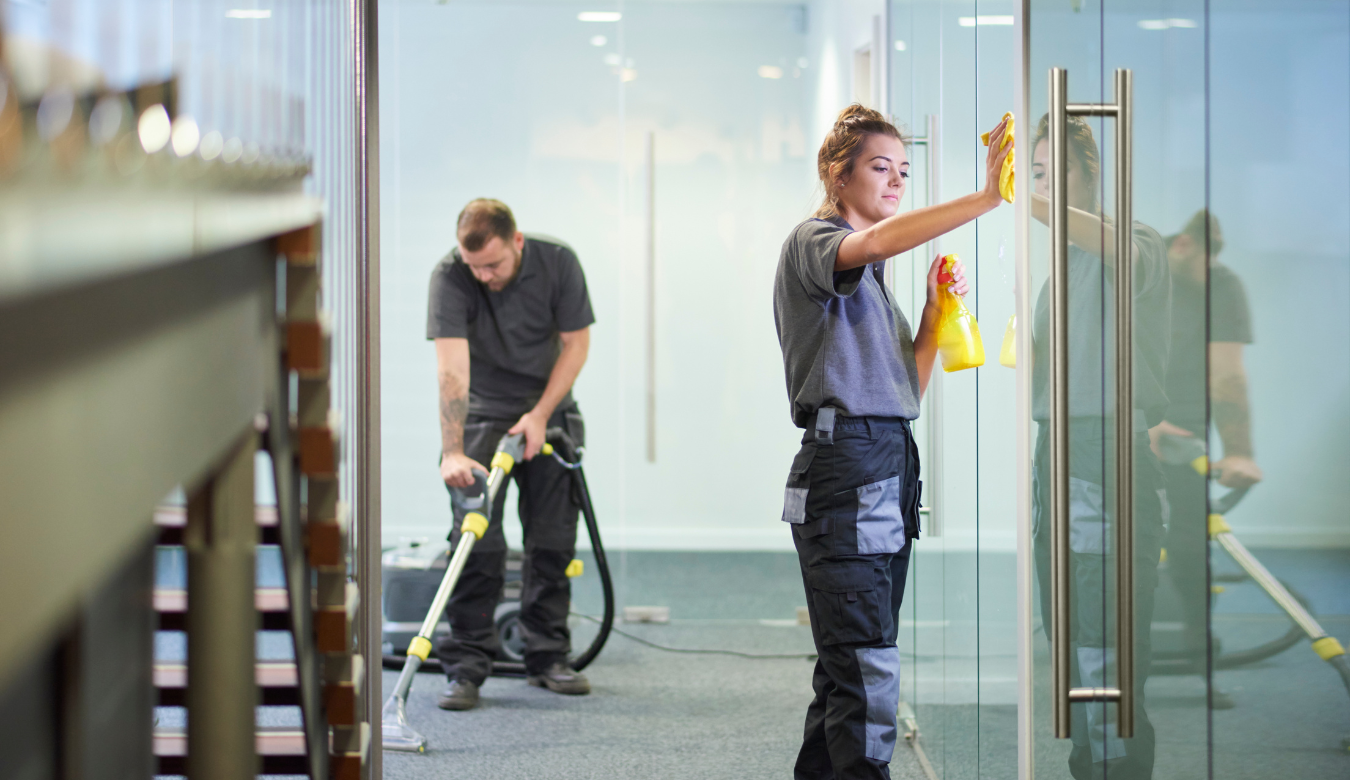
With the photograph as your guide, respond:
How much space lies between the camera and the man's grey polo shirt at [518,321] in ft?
9.77

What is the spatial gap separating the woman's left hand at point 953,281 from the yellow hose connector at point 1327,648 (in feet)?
3.09

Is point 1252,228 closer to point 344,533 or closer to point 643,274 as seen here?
point 344,533

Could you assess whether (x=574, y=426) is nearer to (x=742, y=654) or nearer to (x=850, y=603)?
(x=742, y=654)

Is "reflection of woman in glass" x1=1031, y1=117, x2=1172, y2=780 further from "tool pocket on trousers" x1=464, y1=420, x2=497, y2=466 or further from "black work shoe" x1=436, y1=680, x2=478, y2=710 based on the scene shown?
"tool pocket on trousers" x1=464, y1=420, x2=497, y2=466

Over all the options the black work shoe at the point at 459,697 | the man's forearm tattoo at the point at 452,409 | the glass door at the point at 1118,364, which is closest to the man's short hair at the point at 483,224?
the man's forearm tattoo at the point at 452,409

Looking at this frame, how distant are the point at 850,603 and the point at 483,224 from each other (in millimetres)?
1602

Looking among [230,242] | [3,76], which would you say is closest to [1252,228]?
[230,242]

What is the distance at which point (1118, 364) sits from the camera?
1231 millimetres

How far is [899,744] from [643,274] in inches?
75.3

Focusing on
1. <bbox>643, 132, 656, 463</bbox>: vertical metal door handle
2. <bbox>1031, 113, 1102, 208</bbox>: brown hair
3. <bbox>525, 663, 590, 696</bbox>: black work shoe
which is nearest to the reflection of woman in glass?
<bbox>1031, 113, 1102, 208</bbox>: brown hair

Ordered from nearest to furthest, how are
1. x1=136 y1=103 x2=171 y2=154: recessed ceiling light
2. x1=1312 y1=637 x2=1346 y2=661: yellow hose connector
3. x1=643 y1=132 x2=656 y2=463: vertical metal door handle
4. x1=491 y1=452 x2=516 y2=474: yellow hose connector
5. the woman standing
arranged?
x1=136 y1=103 x2=171 y2=154: recessed ceiling light < x1=1312 y1=637 x2=1346 y2=661: yellow hose connector < the woman standing < x1=491 y1=452 x2=516 y2=474: yellow hose connector < x1=643 y1=132 x2=656 y2=463: vertical metal door handle

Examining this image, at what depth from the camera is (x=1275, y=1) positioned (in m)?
1.09

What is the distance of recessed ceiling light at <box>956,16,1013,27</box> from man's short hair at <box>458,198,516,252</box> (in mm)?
1342

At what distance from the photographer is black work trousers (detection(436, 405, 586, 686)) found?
2859 millimetres
